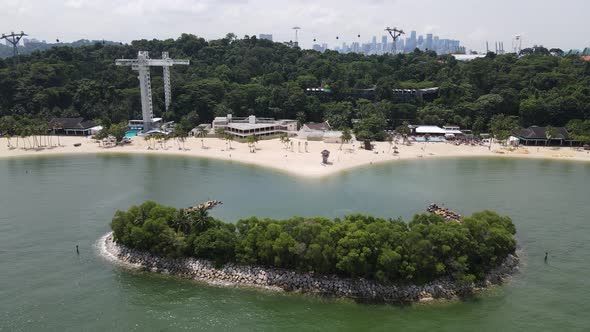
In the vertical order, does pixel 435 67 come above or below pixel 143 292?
above

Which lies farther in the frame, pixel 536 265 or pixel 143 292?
pixel 536 265

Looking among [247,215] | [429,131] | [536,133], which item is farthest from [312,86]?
[247,215]

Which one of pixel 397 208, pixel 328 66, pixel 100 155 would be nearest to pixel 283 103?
pixel 328 66

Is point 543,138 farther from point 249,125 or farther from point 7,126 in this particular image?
point 7,126

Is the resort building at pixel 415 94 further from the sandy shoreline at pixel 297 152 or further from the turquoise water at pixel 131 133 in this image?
the turquoise water at pixel 131 133

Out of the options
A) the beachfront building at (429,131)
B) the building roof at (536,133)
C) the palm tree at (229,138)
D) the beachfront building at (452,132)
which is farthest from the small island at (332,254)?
the beachfront building at (429,131)

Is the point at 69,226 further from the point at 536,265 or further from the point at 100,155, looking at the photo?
the point at 536,265
